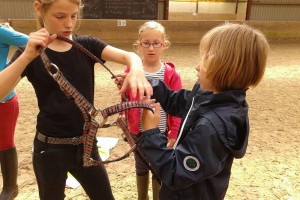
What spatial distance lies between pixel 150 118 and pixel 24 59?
0.44 m

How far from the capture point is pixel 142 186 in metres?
1.98

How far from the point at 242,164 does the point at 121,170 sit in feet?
3.42

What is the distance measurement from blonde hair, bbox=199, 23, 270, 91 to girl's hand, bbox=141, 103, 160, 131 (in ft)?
0.71

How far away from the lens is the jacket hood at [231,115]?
935 mm

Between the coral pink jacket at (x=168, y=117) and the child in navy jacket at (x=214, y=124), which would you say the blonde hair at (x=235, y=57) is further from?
the coral pink jacket at (x=168, y=117)

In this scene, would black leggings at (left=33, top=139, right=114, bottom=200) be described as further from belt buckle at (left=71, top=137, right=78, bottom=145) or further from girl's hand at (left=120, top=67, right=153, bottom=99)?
girl's hand at (left=120, top=67, right=153, bottom=99)

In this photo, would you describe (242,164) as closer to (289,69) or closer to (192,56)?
(289,69)

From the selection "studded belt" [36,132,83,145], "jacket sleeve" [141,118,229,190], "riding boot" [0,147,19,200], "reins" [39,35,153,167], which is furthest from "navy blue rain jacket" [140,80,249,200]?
"riding boot" [0,147,19,200]

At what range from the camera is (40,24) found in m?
1.22

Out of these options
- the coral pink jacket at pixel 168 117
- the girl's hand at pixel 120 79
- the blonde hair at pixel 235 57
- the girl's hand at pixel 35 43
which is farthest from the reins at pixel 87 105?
the coral pink jacket at pixel 168 117

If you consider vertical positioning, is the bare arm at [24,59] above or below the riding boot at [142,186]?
above

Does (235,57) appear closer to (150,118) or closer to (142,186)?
(150,118)

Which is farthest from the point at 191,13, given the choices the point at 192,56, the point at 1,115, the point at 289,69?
the point at 1,115

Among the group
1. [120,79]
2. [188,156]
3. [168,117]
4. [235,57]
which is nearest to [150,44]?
[168,117]
